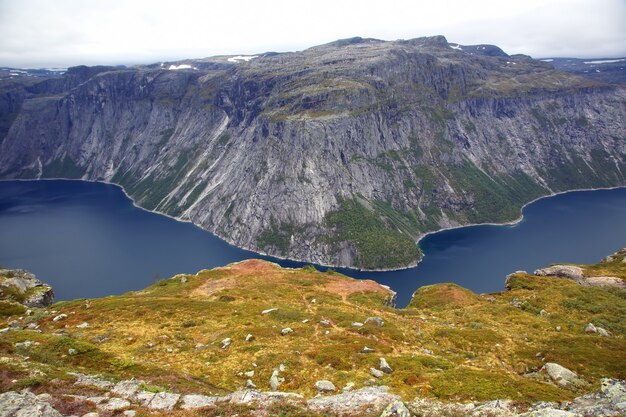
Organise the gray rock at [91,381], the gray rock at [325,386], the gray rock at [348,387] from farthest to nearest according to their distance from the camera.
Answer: the gray rock at [325,386] → the gray rock at [348,387] → the gray rock at [91,381]

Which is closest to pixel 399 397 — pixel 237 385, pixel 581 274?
pixel 237 385

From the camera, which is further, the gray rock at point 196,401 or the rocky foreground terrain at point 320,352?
the rocky foreground terrain at point 320,352

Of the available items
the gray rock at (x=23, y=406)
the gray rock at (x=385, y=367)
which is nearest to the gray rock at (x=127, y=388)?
the gray rock at (x=23, y=406)

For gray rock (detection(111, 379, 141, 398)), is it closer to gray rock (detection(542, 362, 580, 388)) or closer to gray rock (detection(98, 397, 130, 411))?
gray rock (detection(98, 397, 130, 411))

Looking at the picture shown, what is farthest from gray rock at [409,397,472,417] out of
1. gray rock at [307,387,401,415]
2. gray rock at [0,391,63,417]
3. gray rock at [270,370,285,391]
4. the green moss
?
gray rock at [0,391,63,417]

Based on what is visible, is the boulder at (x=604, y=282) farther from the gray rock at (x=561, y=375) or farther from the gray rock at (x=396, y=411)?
the gray rock at (x=396, y=411)

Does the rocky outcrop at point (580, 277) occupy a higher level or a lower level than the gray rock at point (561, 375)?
lower
